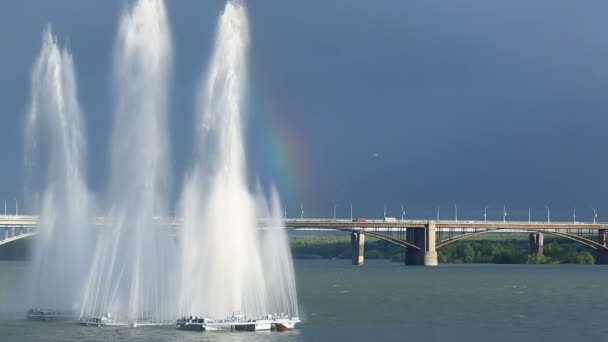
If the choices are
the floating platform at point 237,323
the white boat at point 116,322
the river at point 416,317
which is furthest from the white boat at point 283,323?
the white boat at point 116,322

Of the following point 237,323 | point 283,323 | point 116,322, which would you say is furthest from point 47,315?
point 283,323

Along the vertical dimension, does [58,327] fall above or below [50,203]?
below

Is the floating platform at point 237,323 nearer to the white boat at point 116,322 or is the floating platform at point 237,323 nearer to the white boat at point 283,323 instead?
the white boat at point 283,323

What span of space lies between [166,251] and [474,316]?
74.8ft

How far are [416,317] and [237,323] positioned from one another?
62.4 ft

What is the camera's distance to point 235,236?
2346 inches

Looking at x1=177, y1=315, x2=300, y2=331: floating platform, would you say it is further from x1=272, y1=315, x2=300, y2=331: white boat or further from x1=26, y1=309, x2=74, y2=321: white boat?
x1=26, y1=309, x2=74, y2=321: white boat

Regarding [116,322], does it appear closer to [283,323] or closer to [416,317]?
[283,323]

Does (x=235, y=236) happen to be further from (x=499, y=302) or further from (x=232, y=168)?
(x=499, y=302)

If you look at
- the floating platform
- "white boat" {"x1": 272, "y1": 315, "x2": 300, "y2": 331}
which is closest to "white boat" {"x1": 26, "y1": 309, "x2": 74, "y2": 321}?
the floating platform

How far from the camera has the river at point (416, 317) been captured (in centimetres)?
6153

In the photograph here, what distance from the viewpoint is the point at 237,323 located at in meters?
61.5

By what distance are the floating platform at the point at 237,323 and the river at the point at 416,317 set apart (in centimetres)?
67

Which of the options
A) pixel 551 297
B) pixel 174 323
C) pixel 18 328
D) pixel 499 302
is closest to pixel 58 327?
pixel 18 328
